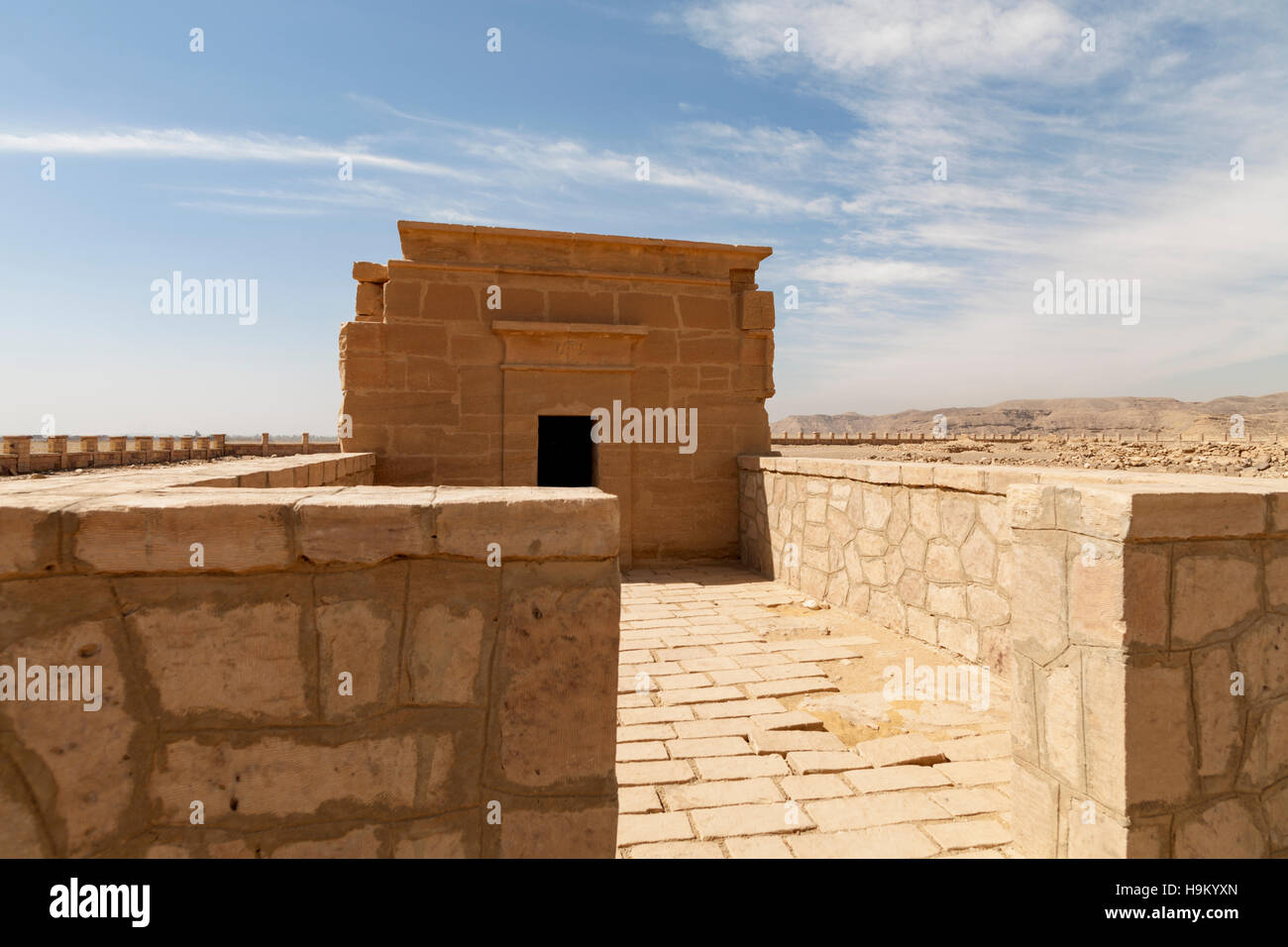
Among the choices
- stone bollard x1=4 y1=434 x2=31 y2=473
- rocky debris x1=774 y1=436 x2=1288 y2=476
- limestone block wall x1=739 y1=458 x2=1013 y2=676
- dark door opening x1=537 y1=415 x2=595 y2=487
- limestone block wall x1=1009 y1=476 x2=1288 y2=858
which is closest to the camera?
limestone block wall x1=1009 y1=476 x2=1288 y2=858

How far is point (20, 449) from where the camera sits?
16.8 metres

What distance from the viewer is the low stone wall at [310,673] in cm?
159

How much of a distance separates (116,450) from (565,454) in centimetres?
1724

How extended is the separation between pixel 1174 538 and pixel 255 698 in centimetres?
257

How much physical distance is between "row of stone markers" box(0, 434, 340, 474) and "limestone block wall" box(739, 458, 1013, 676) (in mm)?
7634

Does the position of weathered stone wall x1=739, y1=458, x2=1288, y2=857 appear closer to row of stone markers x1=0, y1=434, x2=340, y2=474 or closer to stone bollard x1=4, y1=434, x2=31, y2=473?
row of stone markers x1=0, y1=434, x2=340, y2=474

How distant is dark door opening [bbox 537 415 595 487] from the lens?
11234 mm

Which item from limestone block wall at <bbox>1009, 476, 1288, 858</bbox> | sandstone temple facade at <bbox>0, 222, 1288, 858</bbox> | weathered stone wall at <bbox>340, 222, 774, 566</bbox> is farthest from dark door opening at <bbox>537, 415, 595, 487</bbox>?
limestone block wall at <bbox>1009, 476, 1288, 858</bbox>

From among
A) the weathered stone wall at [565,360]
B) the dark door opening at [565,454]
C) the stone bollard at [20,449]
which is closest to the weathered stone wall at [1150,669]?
the weathered stone wall at [565,360]

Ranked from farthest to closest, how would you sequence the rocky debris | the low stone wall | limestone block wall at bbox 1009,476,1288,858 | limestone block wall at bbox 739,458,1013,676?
1. the rocky debris
2. limestone block wall at bbox 739,458,1013,676
3. limestone block wall at bbox 1009,476,1288,858
4. the low stone wall

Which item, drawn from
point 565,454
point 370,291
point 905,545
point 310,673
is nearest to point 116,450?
point 565,454
